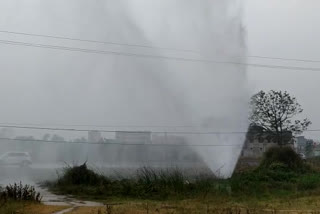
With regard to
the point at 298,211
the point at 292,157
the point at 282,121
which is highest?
the point at 282,121

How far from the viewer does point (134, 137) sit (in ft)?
170

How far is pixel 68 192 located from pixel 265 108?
37.6 m

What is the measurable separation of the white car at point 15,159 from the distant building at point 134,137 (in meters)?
10.2

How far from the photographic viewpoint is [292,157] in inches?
1838

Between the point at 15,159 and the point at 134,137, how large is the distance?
1290 centimetres

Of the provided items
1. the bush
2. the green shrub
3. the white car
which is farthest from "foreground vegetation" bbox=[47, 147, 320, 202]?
the white car

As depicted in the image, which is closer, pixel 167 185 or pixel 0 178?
pixel 167 185

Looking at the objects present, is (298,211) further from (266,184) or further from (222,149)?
(222,149)

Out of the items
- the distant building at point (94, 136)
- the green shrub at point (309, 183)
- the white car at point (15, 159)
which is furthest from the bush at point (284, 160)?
the white car at point (15, 159)

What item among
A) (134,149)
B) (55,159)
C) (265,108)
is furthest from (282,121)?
(55,159)

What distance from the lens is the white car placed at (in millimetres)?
48438

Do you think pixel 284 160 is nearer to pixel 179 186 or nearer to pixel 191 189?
pixel 191 189

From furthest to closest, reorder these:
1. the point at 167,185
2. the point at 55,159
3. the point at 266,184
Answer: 1. the point at 55,159
2. the point at 266,184
3. the point at 167,185

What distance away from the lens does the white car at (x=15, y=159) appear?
4844 centimetres
